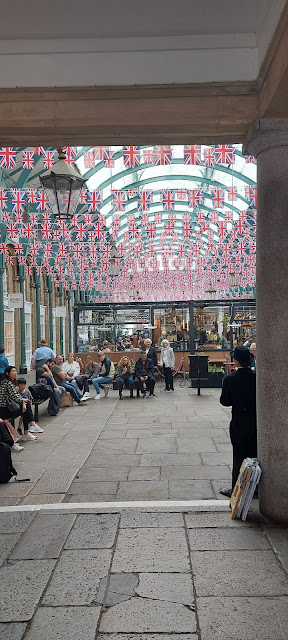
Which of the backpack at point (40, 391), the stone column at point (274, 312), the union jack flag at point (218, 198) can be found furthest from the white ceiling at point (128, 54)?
the union jack flag at point (218, 198)

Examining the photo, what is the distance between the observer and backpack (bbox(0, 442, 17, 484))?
6062 mm

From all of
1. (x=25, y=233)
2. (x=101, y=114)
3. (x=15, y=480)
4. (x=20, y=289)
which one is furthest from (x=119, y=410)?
(x=20, y=289)

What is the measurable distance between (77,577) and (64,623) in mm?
582

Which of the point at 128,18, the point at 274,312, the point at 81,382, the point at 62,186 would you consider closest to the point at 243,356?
the point at 274,312

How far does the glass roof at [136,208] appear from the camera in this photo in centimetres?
881

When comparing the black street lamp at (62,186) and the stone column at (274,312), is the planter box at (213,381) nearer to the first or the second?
the black street lamp at (62,186)

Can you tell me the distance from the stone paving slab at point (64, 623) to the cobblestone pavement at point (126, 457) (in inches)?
87.1

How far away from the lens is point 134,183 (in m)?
22.6

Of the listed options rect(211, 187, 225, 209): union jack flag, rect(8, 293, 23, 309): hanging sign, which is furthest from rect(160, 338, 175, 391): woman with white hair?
rect(8, 293, 23, 309): hanging sign

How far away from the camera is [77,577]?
12.2 ft

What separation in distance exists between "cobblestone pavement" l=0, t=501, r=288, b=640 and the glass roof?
5.04 meters

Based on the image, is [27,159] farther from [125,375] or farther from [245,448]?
[125,375]

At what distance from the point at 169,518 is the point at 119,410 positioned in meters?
7.27

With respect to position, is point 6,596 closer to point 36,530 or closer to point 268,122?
point 36,530
